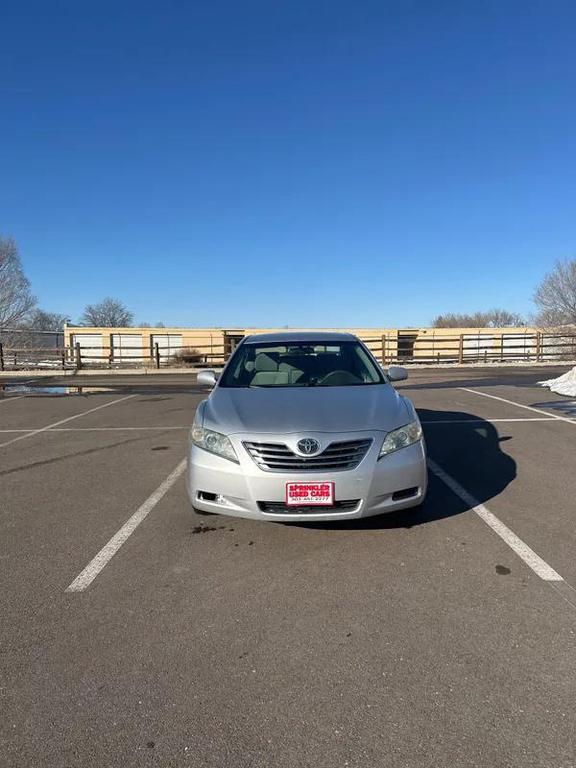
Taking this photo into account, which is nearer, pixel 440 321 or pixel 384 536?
pixel 384 536

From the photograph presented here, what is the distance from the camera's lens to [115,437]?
27.5 feet

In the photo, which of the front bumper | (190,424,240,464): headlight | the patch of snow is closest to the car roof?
(190,424,240,464): headlight

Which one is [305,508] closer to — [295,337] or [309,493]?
[309,493]

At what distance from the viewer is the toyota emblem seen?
361 centimetres

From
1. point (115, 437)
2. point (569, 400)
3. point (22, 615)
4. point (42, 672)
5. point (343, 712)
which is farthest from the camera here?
point (569, 400)

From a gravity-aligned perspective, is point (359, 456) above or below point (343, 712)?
above

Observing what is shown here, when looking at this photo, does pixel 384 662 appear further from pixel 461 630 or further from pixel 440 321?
pixel 440 321

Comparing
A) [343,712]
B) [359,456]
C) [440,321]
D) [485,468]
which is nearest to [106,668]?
[343,712]

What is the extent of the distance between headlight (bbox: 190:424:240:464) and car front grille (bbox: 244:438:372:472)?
162mm

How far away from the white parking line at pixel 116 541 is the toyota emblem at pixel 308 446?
1.62 m


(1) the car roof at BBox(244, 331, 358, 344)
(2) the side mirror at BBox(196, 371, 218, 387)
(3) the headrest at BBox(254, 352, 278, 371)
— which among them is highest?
(1) the car roof at BBox(244, 331, 358, 344)

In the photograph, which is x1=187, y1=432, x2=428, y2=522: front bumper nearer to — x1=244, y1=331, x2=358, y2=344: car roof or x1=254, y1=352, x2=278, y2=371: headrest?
x1=254, y1=352, x2=278, y2=371: headrest

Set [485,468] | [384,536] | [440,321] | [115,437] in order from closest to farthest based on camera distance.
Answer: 1. [384,536]
2. [485,468]
3. [115,437]
4. [440,321]

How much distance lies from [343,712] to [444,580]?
1.37 meters
